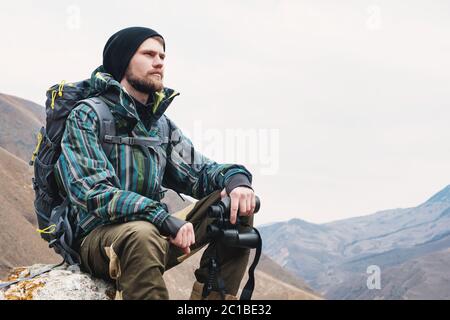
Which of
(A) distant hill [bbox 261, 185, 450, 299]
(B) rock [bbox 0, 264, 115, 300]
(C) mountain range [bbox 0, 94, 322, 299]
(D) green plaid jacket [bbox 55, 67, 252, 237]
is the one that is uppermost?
(D) green plaid jacket [bbox 55, 67, 252, 237]

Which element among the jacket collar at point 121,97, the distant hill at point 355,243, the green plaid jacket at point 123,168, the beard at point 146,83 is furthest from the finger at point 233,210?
the distant hill at point 355,243

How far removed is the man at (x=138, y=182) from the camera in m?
3.93

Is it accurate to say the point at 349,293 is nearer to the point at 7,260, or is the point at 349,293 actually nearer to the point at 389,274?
the point at 389,274

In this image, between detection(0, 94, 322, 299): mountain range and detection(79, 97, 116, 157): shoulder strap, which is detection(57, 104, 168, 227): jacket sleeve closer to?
detection(79, 97, 116, 157): shoulder strap

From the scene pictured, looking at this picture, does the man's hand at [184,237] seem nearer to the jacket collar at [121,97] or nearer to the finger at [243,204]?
the finger at [243,204]

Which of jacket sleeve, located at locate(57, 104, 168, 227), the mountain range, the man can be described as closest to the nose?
the man

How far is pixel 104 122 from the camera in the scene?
174 inches

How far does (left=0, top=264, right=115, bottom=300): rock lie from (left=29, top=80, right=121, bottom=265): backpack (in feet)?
0.50

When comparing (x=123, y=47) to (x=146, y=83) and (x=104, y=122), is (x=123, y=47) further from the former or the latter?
(x=104, y=122)

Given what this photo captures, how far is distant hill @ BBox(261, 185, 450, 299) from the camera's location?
9681cm

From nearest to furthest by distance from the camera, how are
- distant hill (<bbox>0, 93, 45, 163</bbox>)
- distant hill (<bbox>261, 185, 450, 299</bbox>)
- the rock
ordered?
the rock
distant hill (<bbox>0, 93, 45, 163</bbox>)
distant hill (<bbox>261, 185, 450, 299</bbox>)

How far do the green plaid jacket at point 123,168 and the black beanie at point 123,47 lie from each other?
12 cm

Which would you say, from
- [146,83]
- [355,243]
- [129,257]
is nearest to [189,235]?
[129,257]

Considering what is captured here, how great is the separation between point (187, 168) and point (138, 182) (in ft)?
2.20
